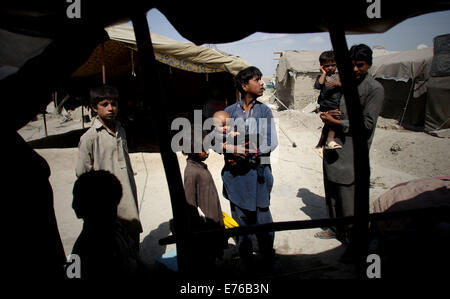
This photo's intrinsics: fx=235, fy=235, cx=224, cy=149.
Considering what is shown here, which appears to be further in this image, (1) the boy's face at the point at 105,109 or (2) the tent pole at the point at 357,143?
(1) the boy's face at the point at 105,109

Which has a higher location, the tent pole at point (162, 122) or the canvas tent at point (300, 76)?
the canvas tent at point (300, 76)

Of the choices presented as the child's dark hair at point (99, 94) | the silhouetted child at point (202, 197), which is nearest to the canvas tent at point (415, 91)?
the silhouetted child at point (202, 197)

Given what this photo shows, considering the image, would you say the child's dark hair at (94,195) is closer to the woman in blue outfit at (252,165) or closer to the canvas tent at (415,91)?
the woman in blue outfit at (252,165)

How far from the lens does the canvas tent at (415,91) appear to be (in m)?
8.62

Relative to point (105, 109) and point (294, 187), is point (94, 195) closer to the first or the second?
point (105, 109)

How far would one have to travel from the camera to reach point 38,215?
116 cm

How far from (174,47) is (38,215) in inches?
203

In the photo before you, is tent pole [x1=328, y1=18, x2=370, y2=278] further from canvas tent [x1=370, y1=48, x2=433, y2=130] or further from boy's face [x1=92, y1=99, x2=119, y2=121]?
canvas tent [x1=370, y1=48, x2=433, y2=130]

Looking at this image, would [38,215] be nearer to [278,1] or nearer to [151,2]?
[151,2]

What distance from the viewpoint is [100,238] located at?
1346 millimetres

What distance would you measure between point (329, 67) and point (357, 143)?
1910 mm

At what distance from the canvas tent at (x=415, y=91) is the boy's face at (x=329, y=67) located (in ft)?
27.7

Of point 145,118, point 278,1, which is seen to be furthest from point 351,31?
point 145,118

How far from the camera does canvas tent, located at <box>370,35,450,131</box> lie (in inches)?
339
